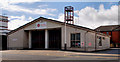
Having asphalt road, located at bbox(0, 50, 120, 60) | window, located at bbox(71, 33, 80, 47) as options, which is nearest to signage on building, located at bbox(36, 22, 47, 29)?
window, located at bbox(71, 33, 80, 47)

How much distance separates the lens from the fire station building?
100 ft

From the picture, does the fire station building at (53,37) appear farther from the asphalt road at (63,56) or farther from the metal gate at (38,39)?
the asphalt road at (63,56)

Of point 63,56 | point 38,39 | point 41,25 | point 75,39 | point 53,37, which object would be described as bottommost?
point 63,56

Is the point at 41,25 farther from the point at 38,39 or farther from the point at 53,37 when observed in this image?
the point at 38,39

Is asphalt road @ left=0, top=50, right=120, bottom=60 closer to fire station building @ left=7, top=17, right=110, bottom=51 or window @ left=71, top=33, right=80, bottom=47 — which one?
fire station building @ left=7, top=17, right=110, bottom=51

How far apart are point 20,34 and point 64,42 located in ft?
40.5

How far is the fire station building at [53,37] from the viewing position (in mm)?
30484

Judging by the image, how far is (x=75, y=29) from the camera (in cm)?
3123

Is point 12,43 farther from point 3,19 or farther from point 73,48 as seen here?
point 3,19

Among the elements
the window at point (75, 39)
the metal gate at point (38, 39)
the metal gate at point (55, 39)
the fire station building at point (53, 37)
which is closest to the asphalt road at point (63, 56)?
the fire station building at point (53, 37)

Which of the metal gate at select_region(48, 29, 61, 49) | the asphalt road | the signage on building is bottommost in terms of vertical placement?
the asphalt road

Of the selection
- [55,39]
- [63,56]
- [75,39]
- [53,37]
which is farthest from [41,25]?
[63,56]

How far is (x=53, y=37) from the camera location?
121 feet

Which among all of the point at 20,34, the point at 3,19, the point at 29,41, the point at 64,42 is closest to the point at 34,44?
the point at 29,41
